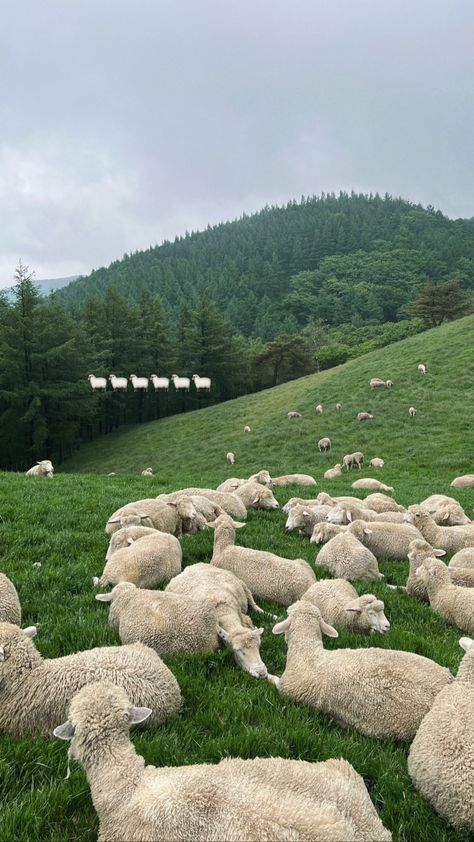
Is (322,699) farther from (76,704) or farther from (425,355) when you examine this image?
(425,355)

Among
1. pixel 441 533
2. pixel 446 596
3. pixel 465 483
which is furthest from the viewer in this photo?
pixel 465 483

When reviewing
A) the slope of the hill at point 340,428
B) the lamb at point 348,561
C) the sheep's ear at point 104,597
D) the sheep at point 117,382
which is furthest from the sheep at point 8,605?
the sheep at point 117,382

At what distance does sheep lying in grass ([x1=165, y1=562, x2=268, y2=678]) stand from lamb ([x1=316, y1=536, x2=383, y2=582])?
1620mm

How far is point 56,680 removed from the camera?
368cm

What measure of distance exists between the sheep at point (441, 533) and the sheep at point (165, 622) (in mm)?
5345

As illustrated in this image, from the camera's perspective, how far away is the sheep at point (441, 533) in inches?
337

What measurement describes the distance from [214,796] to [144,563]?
400cm

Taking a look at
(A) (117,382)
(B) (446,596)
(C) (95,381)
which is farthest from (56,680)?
(A) (117,382)

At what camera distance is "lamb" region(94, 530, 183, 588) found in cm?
611

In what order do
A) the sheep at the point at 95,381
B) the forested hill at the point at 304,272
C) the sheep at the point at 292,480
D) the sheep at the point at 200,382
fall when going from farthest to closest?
the forested hill at the point at 304,272 < the sheep at the point at 200,382 < the sheep at the point at 95,381 < the sheep at the point at 292,480

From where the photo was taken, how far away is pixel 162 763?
3.12 metres

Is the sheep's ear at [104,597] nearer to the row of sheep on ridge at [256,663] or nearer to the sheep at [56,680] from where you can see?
the row of sheep on ridge at [256,663]

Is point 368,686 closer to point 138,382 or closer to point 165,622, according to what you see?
point 165,622

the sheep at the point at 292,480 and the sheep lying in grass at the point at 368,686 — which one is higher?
the sheep lying in grass at the point at 368,686
